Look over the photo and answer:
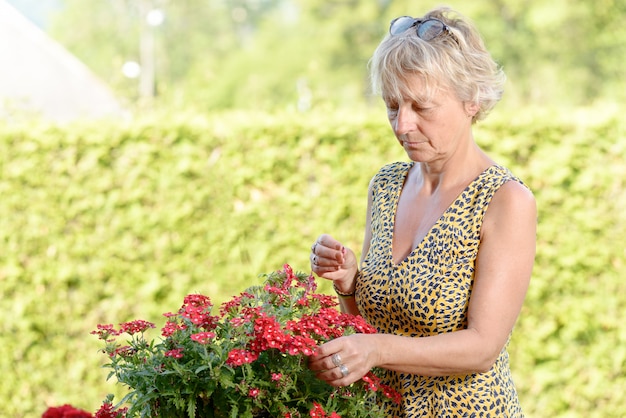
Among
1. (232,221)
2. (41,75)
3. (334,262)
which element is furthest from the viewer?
(41,75)

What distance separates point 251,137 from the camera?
5.47m

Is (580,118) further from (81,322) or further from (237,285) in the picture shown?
(81,322)

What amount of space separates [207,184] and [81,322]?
1241 mm

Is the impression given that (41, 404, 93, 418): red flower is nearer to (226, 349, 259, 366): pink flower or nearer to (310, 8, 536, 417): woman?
A: (310, 8, 536, 417): woman

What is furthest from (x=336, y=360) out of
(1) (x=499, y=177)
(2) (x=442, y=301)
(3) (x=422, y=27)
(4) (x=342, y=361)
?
→ (3) (x=422, y=27)

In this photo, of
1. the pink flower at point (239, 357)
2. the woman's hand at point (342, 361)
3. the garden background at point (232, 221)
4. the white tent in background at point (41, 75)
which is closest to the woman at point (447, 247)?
the woman's hand at point (342, 361)

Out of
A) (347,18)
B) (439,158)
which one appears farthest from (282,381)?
(347,18)

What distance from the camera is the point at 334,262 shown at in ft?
7.14

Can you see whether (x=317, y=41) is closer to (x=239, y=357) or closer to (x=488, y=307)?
(x=488, y=307)

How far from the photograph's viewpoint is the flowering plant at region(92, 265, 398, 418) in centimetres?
168

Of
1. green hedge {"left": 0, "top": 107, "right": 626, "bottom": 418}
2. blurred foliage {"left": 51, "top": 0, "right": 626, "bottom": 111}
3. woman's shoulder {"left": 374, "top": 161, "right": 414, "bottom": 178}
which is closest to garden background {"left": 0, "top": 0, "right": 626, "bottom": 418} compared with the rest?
green hedge {"left": 0, "top": 107, "right": 626, "bottom": 418}

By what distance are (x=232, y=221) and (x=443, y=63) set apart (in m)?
3.63

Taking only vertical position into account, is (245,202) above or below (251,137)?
below

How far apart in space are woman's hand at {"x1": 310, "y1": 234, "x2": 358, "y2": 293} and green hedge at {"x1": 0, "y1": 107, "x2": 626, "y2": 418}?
3.16 meters
